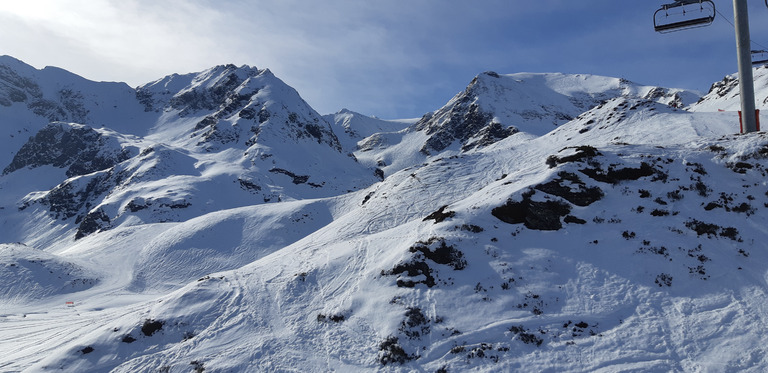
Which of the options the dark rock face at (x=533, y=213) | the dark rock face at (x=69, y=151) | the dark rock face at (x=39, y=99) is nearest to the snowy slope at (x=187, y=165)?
the dark rock face at (x=69, y=151)

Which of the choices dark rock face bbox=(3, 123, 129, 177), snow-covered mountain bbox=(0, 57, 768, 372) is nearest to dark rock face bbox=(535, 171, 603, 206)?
snow-covered mountain bbox=(0, 57, 768, 372)

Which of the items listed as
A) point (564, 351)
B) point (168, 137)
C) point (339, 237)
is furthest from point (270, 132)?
point (564, 351)

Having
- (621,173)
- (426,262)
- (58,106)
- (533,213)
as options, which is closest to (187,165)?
(426,262)

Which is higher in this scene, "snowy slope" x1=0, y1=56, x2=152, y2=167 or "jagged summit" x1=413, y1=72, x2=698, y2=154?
"snowy slope" x1=0, y1=56, x2=152, y2=167

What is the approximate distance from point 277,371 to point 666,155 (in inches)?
767

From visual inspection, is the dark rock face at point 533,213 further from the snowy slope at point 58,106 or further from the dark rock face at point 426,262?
the snowy slope at point 58,106

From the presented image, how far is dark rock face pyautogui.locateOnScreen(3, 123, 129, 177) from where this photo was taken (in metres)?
129

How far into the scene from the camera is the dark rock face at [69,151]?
129 m

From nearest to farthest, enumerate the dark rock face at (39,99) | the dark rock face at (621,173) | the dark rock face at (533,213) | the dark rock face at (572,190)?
the dark rock face at (533,213) < the dark rock face at (572,190) < the dark rock face at (621,173) < the dark rock face at (39,99)

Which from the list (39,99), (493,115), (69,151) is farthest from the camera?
(39,99)

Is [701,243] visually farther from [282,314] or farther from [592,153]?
[282,314]

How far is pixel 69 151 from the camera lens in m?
138

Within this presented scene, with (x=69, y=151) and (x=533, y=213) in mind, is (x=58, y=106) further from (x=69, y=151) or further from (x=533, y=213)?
(x=533, y=213)

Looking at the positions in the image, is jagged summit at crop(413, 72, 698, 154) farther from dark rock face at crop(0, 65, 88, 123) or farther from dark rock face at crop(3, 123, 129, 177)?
dark rock face at crop(0, 65, 88, 123)
